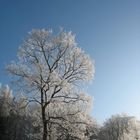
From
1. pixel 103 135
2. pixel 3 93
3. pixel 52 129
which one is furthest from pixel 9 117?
pixel 52 129

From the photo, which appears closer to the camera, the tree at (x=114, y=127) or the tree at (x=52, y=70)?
the tree at (x=52, y=70)

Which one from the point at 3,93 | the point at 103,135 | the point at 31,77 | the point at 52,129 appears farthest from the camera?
the point at 103,135

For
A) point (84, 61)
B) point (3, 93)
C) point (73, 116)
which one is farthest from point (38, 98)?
point (3, 93)

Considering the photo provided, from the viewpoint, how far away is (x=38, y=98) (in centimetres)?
2627

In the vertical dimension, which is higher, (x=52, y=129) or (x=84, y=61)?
(x=84, y=61)

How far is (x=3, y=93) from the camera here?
85625 millimetres

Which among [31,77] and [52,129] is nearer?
[31,77]

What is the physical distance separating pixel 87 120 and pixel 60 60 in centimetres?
574

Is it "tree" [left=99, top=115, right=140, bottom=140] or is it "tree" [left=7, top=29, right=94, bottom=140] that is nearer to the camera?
"tree" [left=7, top=29, right=94, bottom=140]

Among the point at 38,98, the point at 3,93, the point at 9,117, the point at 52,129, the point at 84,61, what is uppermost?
the point at 3,93

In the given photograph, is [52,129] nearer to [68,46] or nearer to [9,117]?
[68,46]

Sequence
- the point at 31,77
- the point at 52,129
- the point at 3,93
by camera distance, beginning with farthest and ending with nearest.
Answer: the point at 3,93 < the point at 52,129 < the point at 31,77

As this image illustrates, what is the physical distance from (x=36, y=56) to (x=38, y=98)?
3674 mm

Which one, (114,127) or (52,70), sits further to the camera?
(114,127)
